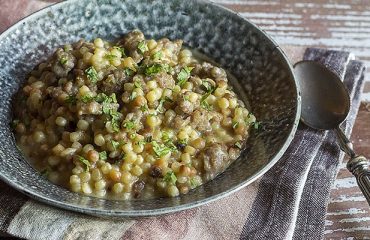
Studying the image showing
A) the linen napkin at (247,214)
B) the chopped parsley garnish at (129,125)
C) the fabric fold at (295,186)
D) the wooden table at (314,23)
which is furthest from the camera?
the wooden table at (314,23)

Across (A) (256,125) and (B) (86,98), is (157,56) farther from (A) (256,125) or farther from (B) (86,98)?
(A) (256,125)

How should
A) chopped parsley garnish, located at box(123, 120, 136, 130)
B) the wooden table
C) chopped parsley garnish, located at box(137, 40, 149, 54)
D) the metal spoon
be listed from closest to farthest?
1. chopped parsley garnish, located at box(123, 120, 136, 130)
2. chopped parsley garnish, located at box(137, 40, 149, 54)
3. the metal spoon
4. the wooden table

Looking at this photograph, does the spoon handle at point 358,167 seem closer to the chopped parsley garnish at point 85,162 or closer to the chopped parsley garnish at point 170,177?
the chopped parsley garnish at point 170,177

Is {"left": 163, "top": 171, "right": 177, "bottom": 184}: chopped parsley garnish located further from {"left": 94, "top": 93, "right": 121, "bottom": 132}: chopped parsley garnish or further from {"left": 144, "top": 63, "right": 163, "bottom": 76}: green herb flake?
{"left": 144, "top": 63, "right": 163, "bottom": 76}: green herb flake

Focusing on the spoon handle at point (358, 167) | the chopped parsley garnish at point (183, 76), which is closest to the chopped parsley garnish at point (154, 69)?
the chopped parsley garnish at point (183, 76)

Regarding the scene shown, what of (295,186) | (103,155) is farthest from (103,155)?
(295,186)

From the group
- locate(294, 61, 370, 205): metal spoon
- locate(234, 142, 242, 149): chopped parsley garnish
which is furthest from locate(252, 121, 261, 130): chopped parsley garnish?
locate(294, 61, 370, 205): metal spoon

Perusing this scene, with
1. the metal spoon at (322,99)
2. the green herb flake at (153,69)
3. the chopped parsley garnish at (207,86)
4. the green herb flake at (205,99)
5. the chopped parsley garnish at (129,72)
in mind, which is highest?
the green herb flake at (153,69)
